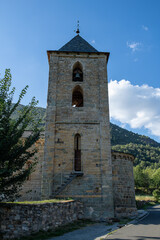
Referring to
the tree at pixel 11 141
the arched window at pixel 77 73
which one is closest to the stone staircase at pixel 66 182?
the tree at pixel 11 141

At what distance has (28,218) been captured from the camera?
7512 mm

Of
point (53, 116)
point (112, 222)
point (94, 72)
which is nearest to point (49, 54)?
point (94, 72)

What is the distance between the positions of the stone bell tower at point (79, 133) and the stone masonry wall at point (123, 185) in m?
1.17

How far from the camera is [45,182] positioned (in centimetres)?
1263

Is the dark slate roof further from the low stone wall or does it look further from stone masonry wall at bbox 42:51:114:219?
the low stone wall

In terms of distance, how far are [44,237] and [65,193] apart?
16.3ft

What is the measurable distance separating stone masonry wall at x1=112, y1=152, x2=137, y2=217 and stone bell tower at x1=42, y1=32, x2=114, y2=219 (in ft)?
3.82

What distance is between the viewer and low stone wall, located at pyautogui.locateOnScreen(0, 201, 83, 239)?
6.99 metres

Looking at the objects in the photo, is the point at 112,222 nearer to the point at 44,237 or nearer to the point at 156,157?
the point at 44,237

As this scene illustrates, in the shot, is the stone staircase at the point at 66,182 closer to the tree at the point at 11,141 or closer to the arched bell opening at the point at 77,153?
the arched bell opening at the point at 77,153

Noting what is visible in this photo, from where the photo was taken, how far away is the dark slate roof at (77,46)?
17.6 meters

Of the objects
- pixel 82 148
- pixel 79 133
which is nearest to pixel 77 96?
pixel 79 133

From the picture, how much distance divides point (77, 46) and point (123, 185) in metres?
12.8

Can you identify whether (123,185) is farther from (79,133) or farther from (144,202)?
(144,202)
